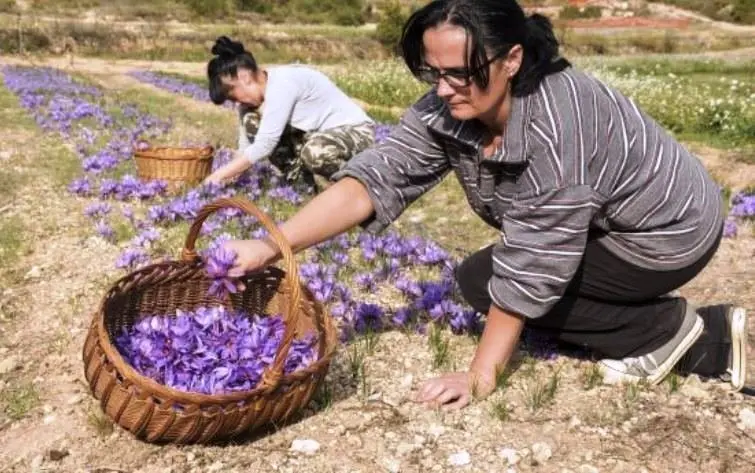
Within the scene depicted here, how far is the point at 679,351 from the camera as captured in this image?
3.36m

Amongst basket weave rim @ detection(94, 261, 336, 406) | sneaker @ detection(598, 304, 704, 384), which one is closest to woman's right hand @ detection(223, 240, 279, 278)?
basket weave rim @ detection(94, 261, 336, 406)

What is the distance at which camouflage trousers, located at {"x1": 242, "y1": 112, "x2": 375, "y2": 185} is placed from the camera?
6316 mm

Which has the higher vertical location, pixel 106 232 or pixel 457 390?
pixel 457 390

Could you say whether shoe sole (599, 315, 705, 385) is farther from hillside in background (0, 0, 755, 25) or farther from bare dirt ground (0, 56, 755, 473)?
hillside in background (0, 0, 755, 25)

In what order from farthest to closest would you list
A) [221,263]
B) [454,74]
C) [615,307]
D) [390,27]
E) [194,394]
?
[390,27], [615,307], [221,263], [454,74], [194,394]

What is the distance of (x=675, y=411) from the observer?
3.22 meters

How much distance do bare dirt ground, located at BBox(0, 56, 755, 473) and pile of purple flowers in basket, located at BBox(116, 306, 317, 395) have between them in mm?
241

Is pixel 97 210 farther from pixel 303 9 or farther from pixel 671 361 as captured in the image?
pixel 303 9

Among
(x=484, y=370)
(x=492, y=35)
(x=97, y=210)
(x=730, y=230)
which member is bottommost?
(x=97, y=210)

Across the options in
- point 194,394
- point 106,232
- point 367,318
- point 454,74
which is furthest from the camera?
point 106,232

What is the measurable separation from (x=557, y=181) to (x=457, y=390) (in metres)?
1.00

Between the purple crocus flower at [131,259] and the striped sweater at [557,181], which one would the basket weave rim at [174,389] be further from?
the purple crocus flower at [131,259]

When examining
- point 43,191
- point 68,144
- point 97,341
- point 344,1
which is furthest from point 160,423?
point 344,1

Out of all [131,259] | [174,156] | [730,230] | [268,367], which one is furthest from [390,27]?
[268,367]
